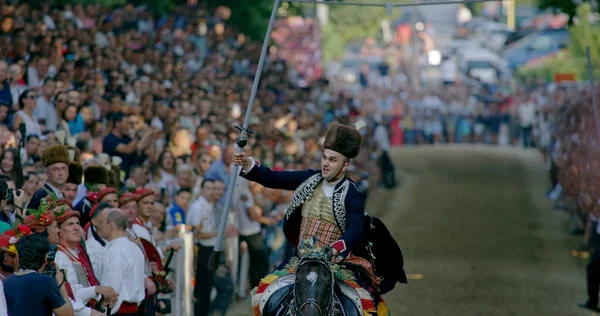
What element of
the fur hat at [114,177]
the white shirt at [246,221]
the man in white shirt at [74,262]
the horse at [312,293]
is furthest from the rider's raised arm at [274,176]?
the white shirt at [246,221]

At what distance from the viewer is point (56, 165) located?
13102mm

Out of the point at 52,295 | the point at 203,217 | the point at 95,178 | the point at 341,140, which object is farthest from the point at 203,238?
Result: the point at 52,295

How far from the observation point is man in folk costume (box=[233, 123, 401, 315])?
10594mm

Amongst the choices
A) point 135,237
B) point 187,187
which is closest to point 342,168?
point 135,237

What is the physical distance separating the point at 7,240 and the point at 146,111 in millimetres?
10336

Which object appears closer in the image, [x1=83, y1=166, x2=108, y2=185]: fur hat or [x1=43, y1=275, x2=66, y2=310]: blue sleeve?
[x1=43, y1=275, x2=66, y2=310]: blue sleeve

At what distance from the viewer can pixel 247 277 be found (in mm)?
17906

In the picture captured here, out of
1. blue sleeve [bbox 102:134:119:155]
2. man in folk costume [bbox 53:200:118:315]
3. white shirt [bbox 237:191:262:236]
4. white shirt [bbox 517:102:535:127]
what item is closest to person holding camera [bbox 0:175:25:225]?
man in folk costume [bbox 53:200:118:315]

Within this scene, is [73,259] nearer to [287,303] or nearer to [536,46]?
[287,303]

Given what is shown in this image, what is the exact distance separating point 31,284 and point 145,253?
12.8 ft

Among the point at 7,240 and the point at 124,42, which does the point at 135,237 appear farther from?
the point at 124,42

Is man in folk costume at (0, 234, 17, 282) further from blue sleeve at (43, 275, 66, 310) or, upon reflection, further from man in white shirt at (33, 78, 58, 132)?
man in white shirt at (33, 78, 58, 132)

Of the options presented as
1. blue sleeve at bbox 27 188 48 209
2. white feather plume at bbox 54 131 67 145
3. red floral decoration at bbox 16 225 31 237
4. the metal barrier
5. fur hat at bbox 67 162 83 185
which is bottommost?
the metal barrier

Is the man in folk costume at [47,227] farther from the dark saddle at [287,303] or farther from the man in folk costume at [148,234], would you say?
the man in folk costume at [148,234]
